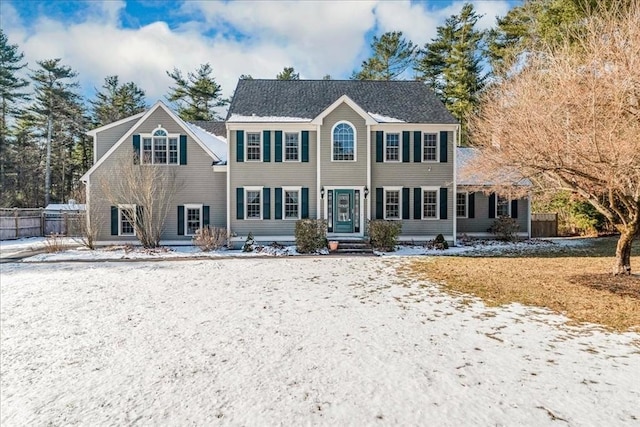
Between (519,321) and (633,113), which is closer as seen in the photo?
(519,321)

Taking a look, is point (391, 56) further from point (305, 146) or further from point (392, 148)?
point (305, 146)

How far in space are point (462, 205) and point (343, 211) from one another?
6.57 m

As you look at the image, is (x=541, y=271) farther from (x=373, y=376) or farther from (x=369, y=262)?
(x=373, y=376)

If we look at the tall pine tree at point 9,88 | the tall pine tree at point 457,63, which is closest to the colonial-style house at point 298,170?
the tall pine tree at point 457,63

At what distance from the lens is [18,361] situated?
19.1 ft

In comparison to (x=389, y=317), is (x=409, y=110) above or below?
above

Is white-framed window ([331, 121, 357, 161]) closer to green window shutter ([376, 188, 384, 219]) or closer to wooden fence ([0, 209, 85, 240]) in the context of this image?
green window shutter ([376, 188, 384, 219])

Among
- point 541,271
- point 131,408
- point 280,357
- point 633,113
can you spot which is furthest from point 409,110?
point 131,408

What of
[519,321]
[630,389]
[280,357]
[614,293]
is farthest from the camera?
[614,293]

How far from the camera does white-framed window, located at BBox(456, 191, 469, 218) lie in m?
18.9

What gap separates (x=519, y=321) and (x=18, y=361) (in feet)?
28.0

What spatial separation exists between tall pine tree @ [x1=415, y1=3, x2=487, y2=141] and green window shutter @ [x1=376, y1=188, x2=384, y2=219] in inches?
643

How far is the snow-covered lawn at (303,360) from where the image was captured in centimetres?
405

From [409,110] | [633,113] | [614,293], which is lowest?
[614,293]
